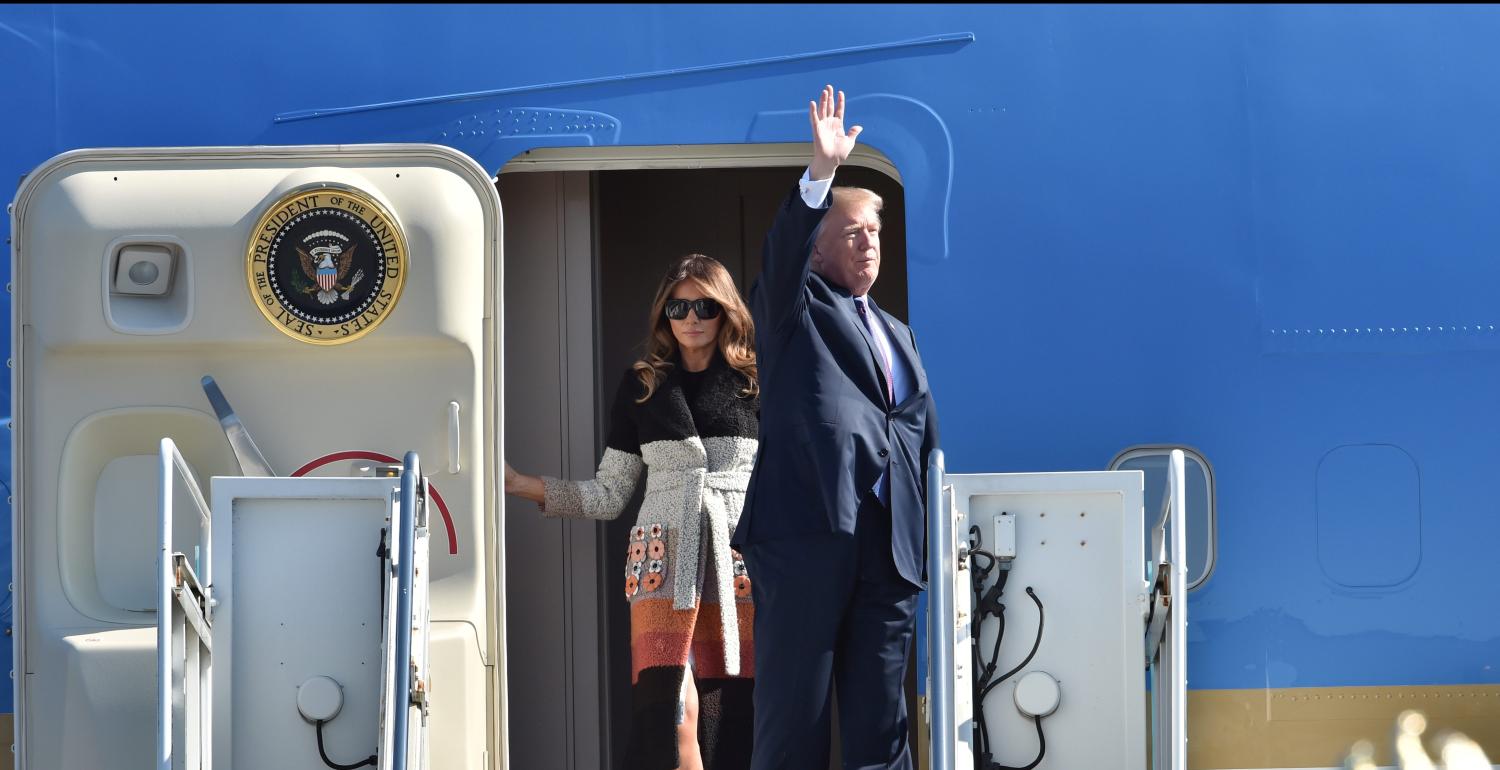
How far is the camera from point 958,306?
4391 mm

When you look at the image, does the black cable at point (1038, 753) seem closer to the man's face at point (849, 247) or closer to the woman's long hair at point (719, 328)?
the man's face at point (849, 247)

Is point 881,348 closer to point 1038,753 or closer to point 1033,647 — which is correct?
point 1033,647

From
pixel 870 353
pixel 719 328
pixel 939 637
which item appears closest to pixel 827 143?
pixel 870 353

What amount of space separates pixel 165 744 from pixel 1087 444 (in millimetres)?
2285

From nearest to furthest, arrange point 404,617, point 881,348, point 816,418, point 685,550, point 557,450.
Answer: point 404,617 < point 816,418 < point 881,348 < point 685,550 < point 557,450

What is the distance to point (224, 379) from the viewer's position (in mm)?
4164

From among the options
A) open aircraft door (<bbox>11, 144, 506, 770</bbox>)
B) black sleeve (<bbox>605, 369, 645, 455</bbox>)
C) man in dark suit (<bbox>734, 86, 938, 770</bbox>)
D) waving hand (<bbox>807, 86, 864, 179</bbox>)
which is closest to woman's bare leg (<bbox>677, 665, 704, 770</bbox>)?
open aircraft door (<bbox>11, 144, 506, 770</bbox>)

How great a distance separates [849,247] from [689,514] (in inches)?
39.3

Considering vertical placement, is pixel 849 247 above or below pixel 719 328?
above

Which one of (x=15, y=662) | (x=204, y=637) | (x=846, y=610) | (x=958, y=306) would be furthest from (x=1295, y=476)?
(x=15, y=662)

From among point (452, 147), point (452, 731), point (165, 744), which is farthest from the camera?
point (452, 147)

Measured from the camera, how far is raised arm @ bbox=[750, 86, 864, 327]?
3553mm

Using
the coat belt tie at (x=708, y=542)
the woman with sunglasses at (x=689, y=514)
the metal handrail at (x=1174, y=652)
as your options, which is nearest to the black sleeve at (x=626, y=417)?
the woman with sunglasses at (x=689, y=514)

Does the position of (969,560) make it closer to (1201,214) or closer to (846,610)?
(846,610)
